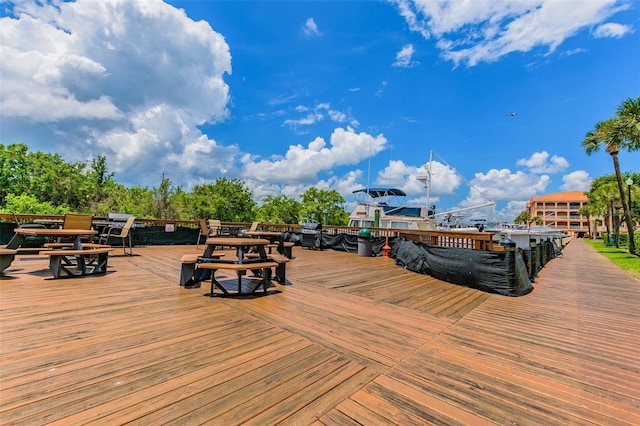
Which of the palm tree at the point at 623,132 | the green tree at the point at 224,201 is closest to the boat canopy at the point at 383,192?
the green tree at the point at 224,201

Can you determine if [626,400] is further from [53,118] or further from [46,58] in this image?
[53,118]

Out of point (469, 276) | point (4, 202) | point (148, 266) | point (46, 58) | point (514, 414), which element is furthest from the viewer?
point (4, 202)

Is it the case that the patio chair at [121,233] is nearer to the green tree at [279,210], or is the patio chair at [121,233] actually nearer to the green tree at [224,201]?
the green tree at [224,201]

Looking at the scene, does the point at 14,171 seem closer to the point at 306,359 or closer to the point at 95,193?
the point at 95,193

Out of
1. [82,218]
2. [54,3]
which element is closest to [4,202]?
[54,3]

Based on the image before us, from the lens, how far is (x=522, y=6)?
32.4 feet

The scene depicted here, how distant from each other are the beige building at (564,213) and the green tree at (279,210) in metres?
79.0

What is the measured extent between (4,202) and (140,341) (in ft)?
111

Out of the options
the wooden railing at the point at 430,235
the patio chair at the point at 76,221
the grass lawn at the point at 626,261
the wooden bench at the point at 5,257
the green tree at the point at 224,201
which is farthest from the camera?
the green tree at the point at 224,201

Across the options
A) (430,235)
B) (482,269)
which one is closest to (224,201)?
(430,235)

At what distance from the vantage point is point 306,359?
2123 mm

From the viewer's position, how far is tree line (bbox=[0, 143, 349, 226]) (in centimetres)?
2448

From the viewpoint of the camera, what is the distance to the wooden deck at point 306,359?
152 cm

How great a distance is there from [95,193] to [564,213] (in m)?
110
